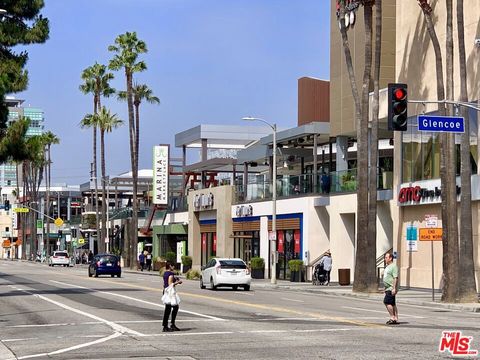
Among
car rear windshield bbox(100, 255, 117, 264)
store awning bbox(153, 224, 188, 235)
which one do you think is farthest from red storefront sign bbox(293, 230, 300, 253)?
store awning bbox(153, 224, 188, 235)

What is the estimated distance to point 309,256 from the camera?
188ft

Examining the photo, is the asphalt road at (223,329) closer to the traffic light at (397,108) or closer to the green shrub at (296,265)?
the traffic light at (397,108)

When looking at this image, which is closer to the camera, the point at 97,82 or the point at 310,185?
the point at 310,185

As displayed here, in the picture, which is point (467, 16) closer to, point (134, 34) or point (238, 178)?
point (238, 178)

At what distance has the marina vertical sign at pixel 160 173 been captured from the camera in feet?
267

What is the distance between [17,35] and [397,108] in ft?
63.5

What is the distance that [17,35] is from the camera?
3894 cm

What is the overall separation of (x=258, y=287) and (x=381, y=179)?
29.4 ft

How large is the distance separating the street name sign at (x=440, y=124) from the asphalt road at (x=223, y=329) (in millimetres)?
5545

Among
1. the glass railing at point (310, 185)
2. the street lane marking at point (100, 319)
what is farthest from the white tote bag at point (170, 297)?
the glass railing at point (310, 185)

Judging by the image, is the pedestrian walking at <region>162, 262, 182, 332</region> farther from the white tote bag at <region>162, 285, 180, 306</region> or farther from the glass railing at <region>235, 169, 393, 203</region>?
the glass railing at <region>235, 169, 393, 203</region>

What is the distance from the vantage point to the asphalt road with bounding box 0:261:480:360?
1745 cm

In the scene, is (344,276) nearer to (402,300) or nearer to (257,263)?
(257,263)

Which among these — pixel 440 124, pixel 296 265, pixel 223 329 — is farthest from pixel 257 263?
pixel 223 329
